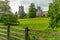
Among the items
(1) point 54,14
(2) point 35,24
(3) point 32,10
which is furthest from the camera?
(3) point 32,10

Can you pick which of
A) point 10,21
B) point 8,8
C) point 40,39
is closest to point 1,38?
point 40,39

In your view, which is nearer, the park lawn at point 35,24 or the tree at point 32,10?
the park lawn at point 35,24

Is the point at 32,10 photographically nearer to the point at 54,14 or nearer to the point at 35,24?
the point at 54,14

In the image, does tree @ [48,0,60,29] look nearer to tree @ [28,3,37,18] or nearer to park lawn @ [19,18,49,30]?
park lawn @ [19,18,49,30]

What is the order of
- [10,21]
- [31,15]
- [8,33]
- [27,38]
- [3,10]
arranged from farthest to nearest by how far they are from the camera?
1. [31,15]
2. [10,21]
3. [3,10]
4. [8,33]
5. [27,38]

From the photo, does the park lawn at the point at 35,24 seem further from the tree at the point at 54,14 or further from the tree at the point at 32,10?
the tree at the point at 32,10

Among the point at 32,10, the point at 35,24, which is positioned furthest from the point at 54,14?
the point at 32,10

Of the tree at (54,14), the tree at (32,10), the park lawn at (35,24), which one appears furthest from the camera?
the tree at (32,10)

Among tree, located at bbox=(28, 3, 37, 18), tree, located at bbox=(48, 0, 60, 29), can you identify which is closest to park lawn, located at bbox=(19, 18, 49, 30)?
tree, located at bbox=(48, 0, 60, 29)

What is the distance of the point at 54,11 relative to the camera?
50000mm

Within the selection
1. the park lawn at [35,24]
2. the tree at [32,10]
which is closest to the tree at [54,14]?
the park lawn at [35,24]

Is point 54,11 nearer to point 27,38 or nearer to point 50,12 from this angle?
point 50,12

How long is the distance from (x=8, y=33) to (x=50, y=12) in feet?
134

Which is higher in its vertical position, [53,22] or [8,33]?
[8,33]
